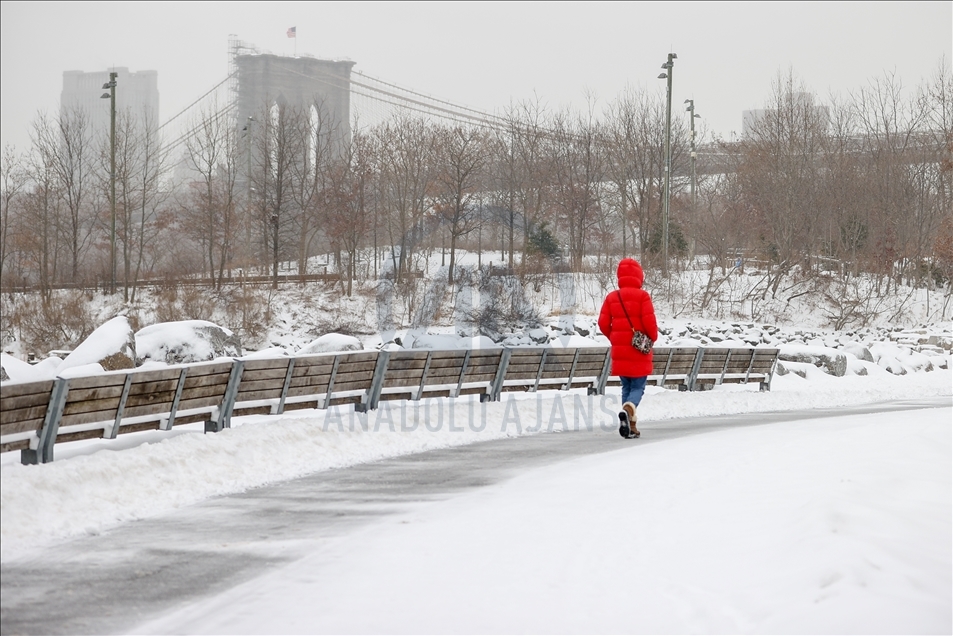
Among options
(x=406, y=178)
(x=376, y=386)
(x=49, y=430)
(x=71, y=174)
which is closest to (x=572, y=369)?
(x=376, y=386)

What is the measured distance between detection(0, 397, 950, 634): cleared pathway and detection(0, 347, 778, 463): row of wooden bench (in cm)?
164

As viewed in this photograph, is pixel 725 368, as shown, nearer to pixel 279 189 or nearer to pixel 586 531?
pixel 586 531

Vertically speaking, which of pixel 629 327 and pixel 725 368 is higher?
pixel 629 327

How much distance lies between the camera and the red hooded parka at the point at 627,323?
11.7m

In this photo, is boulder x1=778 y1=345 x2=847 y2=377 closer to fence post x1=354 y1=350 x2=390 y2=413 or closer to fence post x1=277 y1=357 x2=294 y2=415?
fence post x1=354 y1=350 x2=390 y2=413

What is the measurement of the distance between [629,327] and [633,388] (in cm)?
72

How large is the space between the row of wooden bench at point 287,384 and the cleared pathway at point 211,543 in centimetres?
164

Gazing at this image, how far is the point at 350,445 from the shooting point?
1091 centimetres

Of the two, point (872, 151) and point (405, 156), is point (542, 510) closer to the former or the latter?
point (405, 156)

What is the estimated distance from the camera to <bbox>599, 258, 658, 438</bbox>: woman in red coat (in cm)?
1168

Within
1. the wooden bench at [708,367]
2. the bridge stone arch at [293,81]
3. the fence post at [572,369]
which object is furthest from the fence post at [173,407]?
the bridge stone arch at [293,81]

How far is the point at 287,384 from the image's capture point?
11852 mm

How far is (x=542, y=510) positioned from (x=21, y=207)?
48.5 meters

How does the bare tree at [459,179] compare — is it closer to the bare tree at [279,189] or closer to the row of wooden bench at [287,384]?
the bare tree at [279,189]
